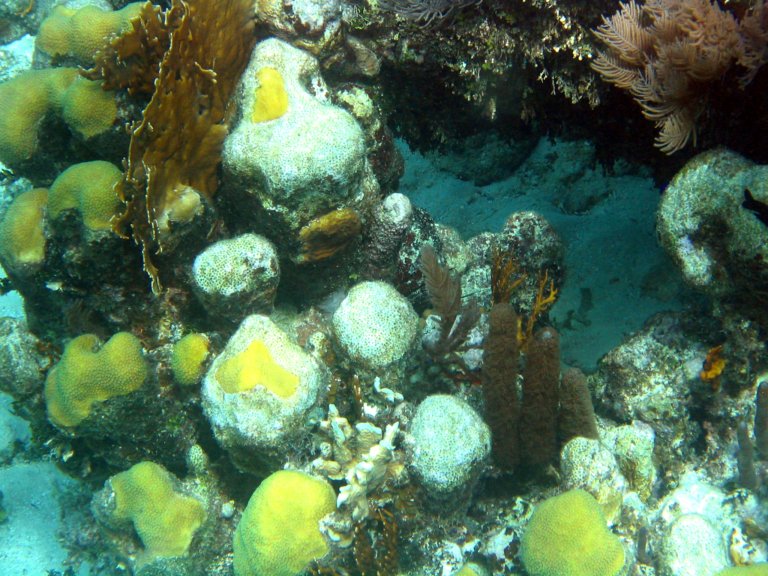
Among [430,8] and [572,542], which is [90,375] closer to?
[572,542]

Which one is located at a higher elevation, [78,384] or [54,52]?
[54,52]

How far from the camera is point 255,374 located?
11.6ft

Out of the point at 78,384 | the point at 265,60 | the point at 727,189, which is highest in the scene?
the point at 727,189

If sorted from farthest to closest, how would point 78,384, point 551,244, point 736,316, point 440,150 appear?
point 440,150 < point 551,244 < point 78,384 < point 736,316

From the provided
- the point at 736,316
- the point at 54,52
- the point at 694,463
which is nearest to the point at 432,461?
the point at 694,463

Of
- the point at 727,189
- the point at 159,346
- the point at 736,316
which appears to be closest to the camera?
the point at 727,189

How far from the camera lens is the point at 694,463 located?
388cm

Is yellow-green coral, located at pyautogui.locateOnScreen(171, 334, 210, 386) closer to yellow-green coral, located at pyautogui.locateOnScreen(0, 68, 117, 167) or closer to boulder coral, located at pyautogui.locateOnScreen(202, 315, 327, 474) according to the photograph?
boulder coral, located at pyautogui.locateOnScreen(202, 315, 327, 474)

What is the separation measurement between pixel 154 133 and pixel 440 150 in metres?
3.30

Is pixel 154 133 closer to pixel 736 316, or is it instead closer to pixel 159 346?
pixel 159 346

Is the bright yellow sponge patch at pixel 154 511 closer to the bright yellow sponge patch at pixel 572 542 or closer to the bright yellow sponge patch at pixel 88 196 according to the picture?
the bright yellow sponge patch at pixel 88 196

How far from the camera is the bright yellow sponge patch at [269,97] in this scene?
3.90 m

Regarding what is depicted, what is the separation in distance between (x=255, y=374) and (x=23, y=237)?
84.5 inches

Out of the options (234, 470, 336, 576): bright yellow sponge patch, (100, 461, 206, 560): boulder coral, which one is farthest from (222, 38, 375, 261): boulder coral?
(100, 461, 206, 560): boulder coral
